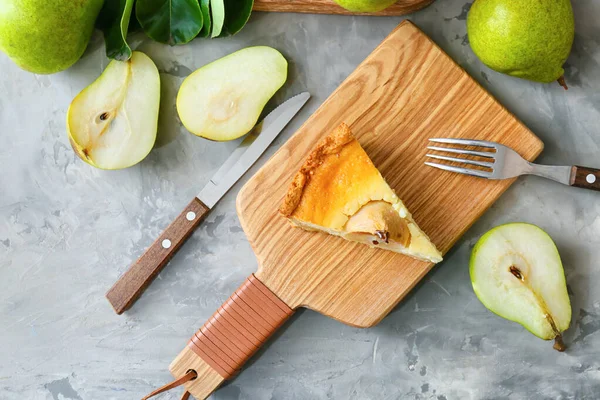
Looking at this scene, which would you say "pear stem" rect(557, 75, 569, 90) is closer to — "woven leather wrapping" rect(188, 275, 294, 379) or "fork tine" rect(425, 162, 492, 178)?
"fork tine" rect(425, 162, 492, 178)

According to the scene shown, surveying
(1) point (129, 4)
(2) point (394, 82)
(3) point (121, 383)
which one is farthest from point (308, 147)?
(3) point (121, 383)

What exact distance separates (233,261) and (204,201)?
0.56 feet

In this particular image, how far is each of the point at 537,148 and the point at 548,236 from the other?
0.20 metres

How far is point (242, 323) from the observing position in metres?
1.55

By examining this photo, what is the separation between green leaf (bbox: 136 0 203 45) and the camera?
1.54 metres

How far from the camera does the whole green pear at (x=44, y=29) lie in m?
1.42

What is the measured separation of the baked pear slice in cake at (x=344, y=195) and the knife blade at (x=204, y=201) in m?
0.18

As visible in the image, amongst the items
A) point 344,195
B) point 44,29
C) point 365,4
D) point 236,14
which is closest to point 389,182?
point 344,195

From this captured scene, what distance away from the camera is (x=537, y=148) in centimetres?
152

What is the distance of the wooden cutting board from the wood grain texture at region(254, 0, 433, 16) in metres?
0.05

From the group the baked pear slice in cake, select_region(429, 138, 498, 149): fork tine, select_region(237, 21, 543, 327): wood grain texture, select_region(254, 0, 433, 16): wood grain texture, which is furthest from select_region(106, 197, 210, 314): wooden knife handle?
select_region(429, 138, 498, 149): fork tine

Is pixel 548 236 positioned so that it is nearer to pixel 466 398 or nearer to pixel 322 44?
pixel 466 398

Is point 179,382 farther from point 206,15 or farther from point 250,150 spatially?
point 206,15

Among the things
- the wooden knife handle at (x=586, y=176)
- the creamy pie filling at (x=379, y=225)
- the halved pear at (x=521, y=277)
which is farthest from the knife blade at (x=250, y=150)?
the wooden knife handle at (x=586, y=176)
